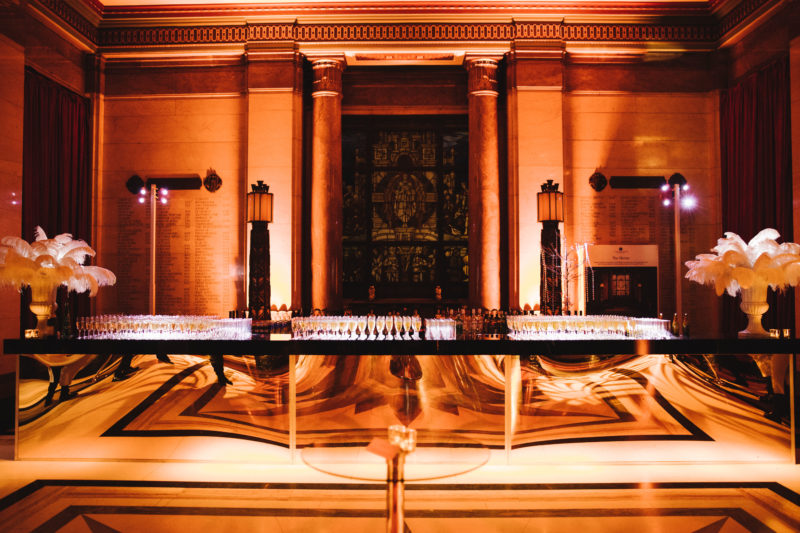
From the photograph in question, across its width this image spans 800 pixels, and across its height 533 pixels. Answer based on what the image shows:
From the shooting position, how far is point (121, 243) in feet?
27.8

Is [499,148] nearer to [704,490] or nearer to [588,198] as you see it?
[588,198]

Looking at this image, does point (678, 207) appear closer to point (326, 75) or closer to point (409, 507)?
point (326, 75)

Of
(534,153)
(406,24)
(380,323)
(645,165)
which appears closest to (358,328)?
(380,323)

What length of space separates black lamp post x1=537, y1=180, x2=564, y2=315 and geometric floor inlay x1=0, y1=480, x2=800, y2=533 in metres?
4.13

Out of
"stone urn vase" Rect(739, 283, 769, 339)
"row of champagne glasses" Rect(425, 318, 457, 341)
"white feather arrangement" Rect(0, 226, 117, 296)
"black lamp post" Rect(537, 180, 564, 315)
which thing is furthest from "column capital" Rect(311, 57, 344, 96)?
"stone urn vase" Rect(739, 283, 769, 339)

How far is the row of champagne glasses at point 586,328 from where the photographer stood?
4082 millimetres

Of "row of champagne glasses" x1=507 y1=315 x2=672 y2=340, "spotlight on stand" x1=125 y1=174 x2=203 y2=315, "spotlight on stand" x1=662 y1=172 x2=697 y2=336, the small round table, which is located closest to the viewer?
the small round table

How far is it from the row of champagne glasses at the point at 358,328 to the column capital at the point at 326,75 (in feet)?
17.3

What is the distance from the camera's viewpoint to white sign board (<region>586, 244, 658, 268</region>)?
8250mm

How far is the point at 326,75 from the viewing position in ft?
26.6

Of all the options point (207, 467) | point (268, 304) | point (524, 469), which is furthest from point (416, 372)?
point (268, 304)

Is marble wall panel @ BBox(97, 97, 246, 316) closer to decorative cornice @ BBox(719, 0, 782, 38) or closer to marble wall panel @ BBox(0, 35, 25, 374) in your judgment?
marble wall panel @ BBox(0, 35, 25, 374)

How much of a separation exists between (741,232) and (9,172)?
34.6 feet

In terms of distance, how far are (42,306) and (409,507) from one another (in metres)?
3.46
